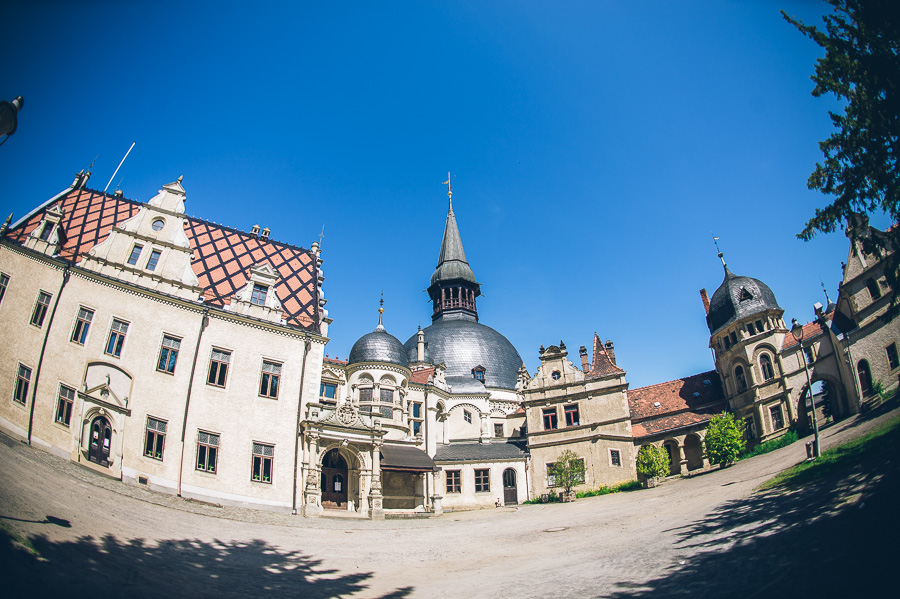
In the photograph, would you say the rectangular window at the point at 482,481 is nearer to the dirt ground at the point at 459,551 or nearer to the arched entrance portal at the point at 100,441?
the dirt ground at the point at 459,551

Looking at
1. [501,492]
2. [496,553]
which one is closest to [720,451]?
[501,492]

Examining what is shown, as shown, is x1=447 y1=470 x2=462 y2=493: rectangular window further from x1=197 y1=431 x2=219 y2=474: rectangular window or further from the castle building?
x1=197 y1=431 x2=219 y2=474: rectangular window

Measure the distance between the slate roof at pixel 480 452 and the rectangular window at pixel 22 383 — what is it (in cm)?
2654

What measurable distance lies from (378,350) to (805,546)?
30362mm

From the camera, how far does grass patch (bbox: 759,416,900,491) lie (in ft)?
41.9

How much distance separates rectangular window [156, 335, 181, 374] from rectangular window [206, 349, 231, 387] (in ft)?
5.34

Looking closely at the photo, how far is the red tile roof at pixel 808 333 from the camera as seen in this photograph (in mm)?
32438

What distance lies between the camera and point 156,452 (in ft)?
70.4

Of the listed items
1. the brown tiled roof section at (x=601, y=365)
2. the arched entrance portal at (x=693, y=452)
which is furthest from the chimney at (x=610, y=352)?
the arched entrance portal at (x=693, y=452)

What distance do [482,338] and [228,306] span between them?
30.7 meters

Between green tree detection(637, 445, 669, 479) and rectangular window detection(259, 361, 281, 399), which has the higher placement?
rectangular window detection(259, 361, 281, 399)

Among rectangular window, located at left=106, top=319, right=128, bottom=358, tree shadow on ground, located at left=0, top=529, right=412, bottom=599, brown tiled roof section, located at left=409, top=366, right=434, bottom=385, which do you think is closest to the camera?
tree shadow on ground, located at left=0, top=529, right=412, bottom=599

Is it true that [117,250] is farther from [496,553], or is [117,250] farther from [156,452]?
[496,553]

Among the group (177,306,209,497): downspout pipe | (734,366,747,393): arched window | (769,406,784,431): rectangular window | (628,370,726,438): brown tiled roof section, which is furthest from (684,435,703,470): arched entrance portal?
(177,306,209,497): downspout pipe
